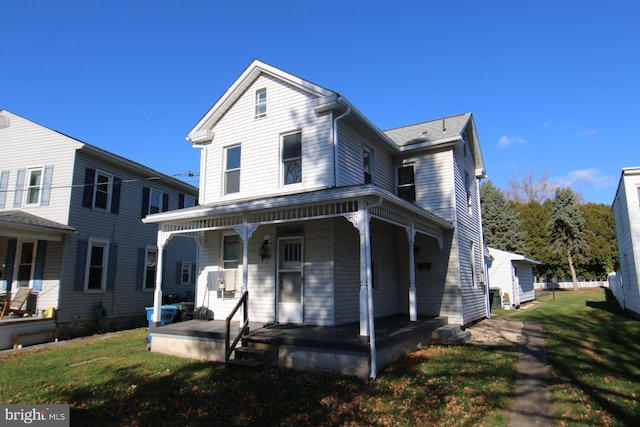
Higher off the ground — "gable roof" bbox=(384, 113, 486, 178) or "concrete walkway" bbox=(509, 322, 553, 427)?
"gable roof" bbox=(384, 113, 486, 178)

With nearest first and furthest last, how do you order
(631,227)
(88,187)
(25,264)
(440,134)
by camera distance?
(631,227), (440,134), (25,264), (88,187)

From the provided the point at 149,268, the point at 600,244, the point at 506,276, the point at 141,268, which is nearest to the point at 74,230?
the point at 141,268

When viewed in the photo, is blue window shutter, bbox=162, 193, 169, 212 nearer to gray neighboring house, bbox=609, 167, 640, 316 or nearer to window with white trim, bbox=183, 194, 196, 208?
window with white trim, bbox=183, 194, 196, 208

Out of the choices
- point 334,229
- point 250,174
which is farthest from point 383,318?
point 250,174

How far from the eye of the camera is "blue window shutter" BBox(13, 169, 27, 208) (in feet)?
50.5

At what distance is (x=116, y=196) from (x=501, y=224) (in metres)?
35.9

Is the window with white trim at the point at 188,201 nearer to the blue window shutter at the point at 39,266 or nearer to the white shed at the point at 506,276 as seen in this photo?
the blue window shutter at the point at 39,266

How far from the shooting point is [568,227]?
119 ft

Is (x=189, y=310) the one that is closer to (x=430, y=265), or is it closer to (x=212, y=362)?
(x=212, y=362)

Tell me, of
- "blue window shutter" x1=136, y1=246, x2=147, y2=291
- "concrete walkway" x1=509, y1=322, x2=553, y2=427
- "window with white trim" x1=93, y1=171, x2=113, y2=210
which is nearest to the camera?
"concrete walkway" x1=509, y1=322, x2=553, y2=427

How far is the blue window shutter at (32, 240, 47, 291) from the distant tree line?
37.3m

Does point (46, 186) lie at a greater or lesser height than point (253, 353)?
greater

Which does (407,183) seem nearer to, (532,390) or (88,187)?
(532,390)

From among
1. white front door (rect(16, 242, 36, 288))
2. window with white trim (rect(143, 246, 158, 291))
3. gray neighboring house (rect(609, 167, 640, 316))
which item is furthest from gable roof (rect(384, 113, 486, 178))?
white front door (rect(16, 242, 36, 288))
